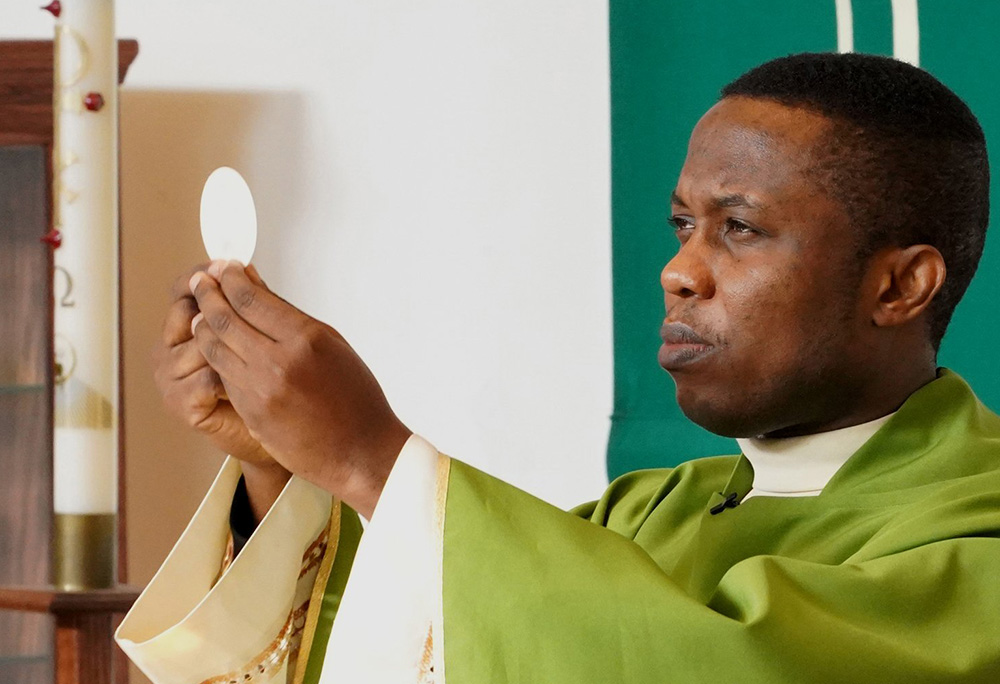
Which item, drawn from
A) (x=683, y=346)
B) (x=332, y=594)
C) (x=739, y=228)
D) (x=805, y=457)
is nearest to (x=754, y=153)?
(x=739, y=228)

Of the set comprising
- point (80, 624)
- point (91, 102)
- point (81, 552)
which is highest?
point (91, 102)

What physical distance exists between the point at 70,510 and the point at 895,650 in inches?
64.5

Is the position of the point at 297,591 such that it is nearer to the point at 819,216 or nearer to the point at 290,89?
the point at 819,216

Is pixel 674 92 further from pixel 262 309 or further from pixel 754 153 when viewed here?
pixel 262 309

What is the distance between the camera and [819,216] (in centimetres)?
126

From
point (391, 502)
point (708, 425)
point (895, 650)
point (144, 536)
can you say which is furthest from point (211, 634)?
point (144, 536)

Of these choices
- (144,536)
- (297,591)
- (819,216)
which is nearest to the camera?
(819,216)

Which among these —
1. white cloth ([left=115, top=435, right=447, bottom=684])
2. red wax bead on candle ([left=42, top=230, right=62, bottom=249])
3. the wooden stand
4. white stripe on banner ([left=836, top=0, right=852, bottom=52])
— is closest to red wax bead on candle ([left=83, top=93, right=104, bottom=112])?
red wax bead on candle ([left=42, top=230, right=62, bottom=249])

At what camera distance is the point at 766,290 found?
1.26 meters

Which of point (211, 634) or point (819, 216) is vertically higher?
point (819, 216)

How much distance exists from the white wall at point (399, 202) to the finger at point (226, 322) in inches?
71.3

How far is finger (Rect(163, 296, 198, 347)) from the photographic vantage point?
48.9 inches

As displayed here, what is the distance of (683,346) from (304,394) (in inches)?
16.6

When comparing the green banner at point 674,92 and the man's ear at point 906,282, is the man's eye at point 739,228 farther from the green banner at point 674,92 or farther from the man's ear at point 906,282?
the green banner at point 674,92
